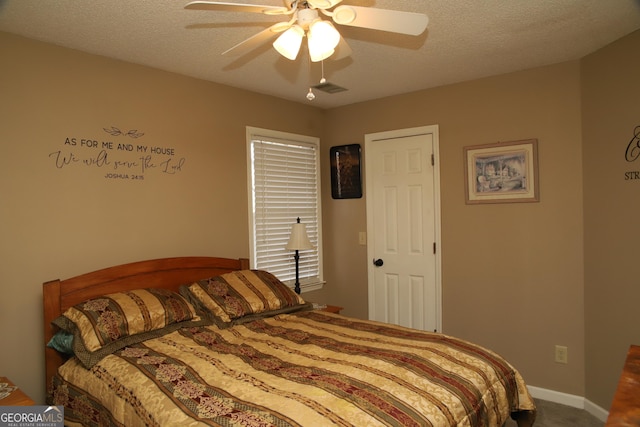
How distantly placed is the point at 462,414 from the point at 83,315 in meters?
2.00

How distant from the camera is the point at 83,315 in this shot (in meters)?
2.30

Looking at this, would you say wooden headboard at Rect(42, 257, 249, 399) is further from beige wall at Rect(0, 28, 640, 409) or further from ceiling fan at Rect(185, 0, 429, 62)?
ceiling fan at Rect(185, 0, 429, 62)

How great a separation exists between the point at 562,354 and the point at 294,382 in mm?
2357

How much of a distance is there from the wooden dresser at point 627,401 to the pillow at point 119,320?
215cm

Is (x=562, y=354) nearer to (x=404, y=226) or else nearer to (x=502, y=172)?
(x=502, y=172)

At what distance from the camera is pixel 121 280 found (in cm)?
275

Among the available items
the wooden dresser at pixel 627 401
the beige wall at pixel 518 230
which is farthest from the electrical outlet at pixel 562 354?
the wooden dresser at pixel 627 401

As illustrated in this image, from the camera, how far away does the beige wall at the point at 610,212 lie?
8.52 feet

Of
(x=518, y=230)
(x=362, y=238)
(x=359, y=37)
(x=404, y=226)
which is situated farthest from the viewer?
(x=362, y=238)

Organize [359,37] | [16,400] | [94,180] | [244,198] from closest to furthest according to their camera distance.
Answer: [16,400] → [359,37] → [94,180] → [244,198]

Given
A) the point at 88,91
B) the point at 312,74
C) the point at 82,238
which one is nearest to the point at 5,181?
the point at 82,238

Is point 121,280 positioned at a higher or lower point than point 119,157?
lower

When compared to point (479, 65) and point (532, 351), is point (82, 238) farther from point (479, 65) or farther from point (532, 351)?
point (532, 351)

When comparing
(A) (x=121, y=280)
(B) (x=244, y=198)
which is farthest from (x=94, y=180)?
(B) (x=244, y=198)
